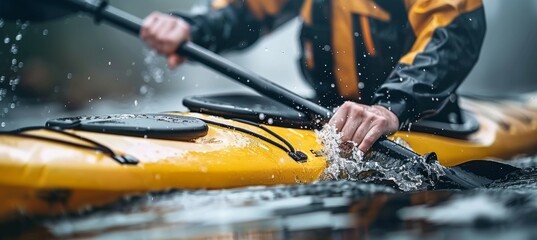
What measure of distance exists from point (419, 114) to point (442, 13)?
0.34m

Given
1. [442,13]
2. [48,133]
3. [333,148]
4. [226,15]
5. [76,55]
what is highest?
[76,55]

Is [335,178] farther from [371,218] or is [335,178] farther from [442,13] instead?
[442,13]

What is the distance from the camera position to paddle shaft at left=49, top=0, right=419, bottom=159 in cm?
201

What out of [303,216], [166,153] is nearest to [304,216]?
[303,216]

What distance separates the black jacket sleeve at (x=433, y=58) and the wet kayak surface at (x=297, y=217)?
1.74ft

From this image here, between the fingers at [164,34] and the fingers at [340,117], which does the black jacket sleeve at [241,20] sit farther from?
the fingers at [340,117]

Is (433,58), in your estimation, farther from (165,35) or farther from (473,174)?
(165,35)

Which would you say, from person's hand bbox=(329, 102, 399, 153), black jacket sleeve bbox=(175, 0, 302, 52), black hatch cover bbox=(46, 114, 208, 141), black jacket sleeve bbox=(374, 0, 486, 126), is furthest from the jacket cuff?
A: black jacket sleeve bbox=(175, 0, 302, 52)

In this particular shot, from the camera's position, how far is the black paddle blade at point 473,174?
1.94 m

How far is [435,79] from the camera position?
2240 mm

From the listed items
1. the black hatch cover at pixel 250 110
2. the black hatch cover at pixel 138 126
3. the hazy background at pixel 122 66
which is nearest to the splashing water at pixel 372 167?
the black hatch cover at pixel 250 110

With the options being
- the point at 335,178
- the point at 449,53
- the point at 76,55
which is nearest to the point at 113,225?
the point at 335,178

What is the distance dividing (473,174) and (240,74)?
0.75 m

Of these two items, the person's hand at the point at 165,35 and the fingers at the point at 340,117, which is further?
the person's hand at the point at 165,35
